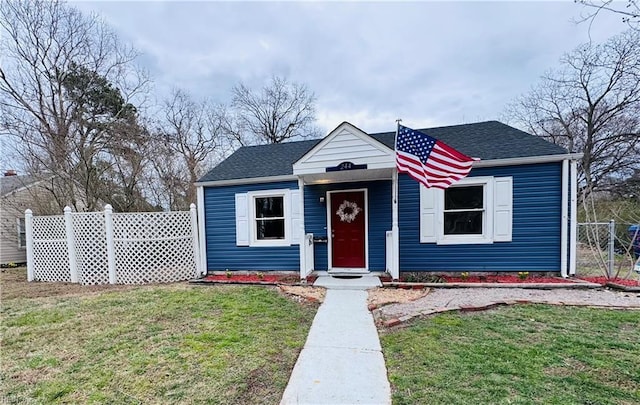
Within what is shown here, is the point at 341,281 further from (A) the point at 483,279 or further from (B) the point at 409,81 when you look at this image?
(B) the point at 409,81

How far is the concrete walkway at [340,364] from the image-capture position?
91.9 inches

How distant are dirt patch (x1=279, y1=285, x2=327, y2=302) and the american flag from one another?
9.61 ft

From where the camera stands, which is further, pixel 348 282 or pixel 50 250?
pixel 50 250

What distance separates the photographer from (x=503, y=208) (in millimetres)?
6449

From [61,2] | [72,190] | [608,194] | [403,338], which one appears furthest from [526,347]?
[608,194]

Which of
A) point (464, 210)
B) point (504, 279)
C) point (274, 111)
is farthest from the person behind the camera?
point (274, 111)

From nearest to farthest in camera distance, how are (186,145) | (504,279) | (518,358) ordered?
(518,358) < (504,279) < (186,145)

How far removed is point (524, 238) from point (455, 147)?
2.69m

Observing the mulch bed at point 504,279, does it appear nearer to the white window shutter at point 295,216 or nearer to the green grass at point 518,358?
the green grass at point 518,358

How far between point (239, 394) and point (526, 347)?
306 cm

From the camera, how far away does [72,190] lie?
33.2ft

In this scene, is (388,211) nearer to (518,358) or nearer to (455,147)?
(455,147)

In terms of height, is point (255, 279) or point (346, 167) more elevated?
point (346, 167)

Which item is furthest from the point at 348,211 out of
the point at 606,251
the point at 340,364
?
the point at 606,251
